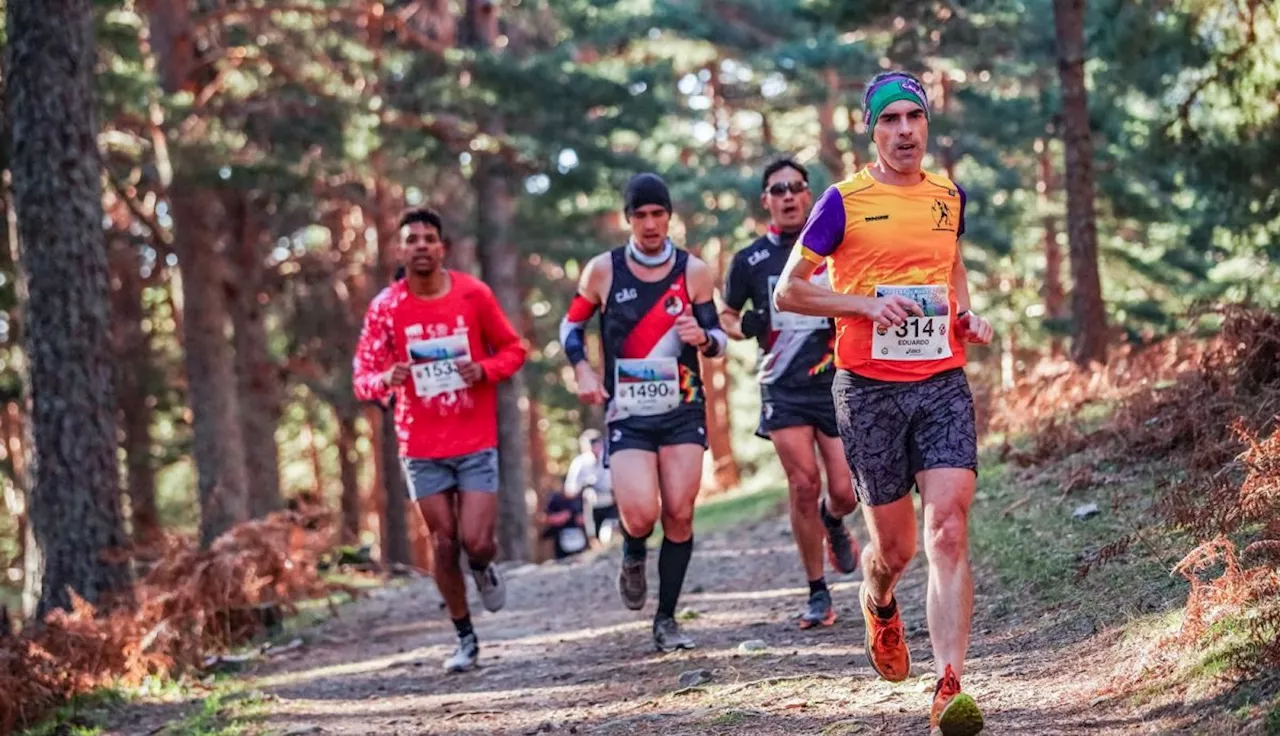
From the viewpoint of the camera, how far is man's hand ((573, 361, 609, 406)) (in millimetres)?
7586

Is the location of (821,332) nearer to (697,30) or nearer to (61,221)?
(61,221)

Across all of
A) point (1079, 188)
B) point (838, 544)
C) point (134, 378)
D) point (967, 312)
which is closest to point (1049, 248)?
point (1079, 188)

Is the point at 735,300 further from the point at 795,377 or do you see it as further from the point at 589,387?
the point at 589,387

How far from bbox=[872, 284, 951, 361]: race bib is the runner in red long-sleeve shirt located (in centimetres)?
364

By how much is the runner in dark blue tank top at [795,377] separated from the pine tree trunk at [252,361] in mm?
14933

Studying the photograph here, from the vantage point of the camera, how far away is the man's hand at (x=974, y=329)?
17.0ft

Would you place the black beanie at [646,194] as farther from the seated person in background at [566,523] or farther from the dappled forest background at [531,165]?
the seated person in background at [566,523]

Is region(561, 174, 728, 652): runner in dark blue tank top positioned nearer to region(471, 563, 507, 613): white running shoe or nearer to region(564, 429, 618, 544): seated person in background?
region(471, 563, 507, 613): white running shoe

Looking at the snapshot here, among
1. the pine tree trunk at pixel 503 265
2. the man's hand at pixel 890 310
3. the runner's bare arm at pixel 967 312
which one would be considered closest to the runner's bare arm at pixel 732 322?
the runner's bare arm at pixel 967 312

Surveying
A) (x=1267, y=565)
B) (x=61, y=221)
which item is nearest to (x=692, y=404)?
(x=1267, y=565)

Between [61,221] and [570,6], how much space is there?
44.1ft

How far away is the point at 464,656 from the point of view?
8.63 metres

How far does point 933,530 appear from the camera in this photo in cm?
504

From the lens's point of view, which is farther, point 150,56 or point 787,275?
point 150,56
